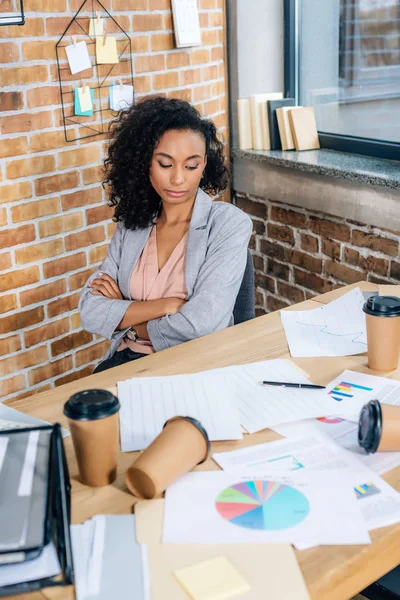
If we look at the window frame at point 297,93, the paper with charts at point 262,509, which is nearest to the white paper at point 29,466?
the paper with charts at point 262,509

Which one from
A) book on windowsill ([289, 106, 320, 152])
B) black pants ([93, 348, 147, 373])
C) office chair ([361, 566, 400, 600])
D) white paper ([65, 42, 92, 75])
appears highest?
white paper ([65, 42, 92, 75])

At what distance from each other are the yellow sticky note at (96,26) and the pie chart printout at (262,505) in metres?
1.90

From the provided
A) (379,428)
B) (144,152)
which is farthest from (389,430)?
(144,152)

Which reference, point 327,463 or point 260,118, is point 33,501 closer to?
point 327,463

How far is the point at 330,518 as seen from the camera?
1006 mm

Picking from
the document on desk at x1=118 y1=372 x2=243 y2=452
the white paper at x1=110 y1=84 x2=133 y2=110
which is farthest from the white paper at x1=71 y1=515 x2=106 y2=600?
the white paper at x1=110 y1=84 x2=133 y2=110

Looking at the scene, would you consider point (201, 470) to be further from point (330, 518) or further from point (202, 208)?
point (202, 208)

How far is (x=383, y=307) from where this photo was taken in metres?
1.43

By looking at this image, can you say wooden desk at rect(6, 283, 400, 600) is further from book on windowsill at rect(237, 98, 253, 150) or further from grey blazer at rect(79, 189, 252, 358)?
book on windowsill at rect(237, 98, 253, 150)

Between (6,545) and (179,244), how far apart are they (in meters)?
1.33

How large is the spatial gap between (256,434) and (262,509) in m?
0.24

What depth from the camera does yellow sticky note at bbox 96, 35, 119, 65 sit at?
97.6 inches

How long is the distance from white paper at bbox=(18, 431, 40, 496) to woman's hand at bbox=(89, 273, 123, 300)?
1016mm

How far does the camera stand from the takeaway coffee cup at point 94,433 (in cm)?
105
